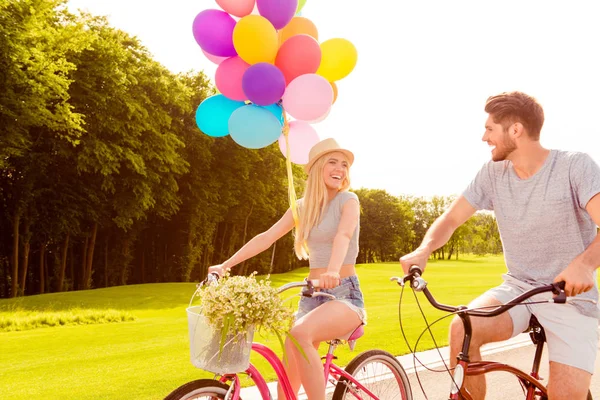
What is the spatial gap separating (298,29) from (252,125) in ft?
3.71

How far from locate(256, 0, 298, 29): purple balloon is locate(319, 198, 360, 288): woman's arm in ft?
7.46

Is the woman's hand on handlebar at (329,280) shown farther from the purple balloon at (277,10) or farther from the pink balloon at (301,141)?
the purple balloon at (277,10)

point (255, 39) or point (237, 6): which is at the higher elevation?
point (237, 6)

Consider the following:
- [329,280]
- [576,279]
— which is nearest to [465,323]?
[576,279]

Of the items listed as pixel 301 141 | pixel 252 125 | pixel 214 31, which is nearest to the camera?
pixel 252 125

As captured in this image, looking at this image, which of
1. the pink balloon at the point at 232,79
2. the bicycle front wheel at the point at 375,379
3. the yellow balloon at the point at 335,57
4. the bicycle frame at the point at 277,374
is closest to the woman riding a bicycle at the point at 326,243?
the bicycle frame at the point at 277,374

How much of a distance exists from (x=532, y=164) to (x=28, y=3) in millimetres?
21960

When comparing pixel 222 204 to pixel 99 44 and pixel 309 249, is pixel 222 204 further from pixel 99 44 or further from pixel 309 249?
pixel 309 249

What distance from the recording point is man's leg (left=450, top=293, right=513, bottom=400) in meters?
2.95

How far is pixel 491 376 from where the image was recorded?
20.1 feet

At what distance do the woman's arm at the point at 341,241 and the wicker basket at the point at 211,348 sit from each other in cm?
63

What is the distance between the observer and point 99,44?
80.8 ft

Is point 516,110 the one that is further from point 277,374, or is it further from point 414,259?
point 277,374

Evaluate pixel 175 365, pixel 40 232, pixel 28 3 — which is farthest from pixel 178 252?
pixel 175 365
